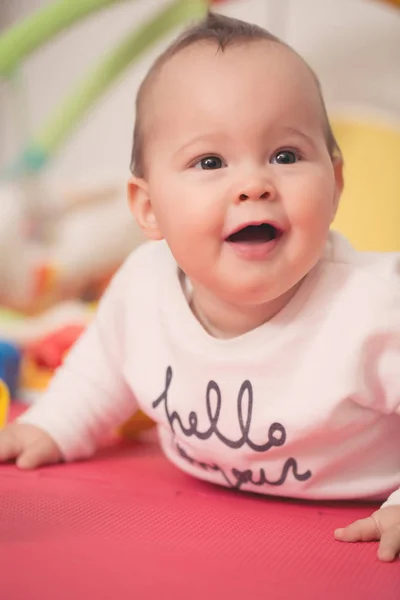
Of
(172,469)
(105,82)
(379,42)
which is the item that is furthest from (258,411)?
(379,42)

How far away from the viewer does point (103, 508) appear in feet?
1.96

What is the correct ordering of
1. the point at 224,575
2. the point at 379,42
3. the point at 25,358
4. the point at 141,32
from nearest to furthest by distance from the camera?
the point at 224,575 → the point at 25,358 → the point at 141,32 → the point at 379,42

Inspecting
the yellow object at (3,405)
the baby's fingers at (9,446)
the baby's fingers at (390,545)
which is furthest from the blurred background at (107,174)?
the baby's fingers at (390,545)

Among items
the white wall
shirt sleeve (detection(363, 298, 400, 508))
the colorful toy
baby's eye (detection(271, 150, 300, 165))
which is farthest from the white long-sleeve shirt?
the white wall

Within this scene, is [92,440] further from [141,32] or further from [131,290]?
[141,32]

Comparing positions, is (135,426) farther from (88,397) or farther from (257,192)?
(257,192)

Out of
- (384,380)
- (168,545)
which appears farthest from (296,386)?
(168,545)

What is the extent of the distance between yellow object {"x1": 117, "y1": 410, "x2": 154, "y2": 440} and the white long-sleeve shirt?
0.13m

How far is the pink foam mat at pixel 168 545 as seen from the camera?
1.45ft

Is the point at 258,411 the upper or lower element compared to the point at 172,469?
upper

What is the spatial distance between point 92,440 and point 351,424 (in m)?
0.31

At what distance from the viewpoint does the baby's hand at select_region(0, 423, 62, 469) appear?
28.7 inches

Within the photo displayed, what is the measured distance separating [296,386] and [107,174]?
1302mm

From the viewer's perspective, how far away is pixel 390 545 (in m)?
→ 0.51
